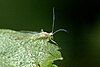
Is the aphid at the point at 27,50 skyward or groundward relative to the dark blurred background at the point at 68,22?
groundward

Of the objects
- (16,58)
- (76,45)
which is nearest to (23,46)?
(16,58)

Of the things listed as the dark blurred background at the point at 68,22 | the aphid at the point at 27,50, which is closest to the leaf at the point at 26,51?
the aphid at the point at 27,50

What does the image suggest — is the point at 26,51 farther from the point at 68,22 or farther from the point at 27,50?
the point at 68,22

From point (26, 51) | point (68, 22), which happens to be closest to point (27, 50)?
point (26, 51)

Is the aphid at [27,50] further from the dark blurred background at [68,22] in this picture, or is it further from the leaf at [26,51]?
the dark blurred background at [68,22]

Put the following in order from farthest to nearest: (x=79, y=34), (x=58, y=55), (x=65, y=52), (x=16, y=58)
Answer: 1. (x=79, y=34)
2. (x=65, y=52)
3. (x=58, y=55)
4. (x=16, y=58)

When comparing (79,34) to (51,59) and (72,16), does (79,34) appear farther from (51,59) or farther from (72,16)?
(51,59)

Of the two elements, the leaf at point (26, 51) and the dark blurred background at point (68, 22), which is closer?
the leaf at point (26, 51)
